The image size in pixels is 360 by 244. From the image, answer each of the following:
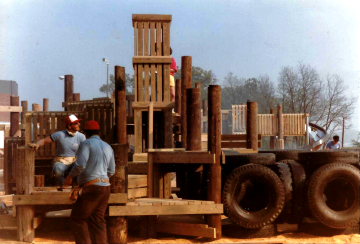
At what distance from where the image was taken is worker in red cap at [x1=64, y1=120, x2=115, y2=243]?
7480mm

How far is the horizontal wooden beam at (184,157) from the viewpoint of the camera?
1013cm

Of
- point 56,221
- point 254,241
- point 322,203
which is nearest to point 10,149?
point 56,221

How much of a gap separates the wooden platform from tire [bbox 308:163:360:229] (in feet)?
6.86

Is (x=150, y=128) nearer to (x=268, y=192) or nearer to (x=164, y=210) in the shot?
(x=164, y=210)

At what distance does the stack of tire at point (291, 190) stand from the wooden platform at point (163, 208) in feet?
2.16

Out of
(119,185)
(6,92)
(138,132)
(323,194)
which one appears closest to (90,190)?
(119,185)

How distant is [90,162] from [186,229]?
3.31 meters

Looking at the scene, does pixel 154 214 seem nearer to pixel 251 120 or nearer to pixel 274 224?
pixel 274 224

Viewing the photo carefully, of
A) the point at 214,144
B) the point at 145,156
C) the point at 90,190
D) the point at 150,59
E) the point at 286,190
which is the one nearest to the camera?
the point at 90,190

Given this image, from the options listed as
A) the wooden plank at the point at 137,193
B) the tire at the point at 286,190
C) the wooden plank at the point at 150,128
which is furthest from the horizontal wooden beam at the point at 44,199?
the tire at the point at 286,190

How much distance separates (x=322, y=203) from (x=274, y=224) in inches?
43.4

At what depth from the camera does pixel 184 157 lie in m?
10.3

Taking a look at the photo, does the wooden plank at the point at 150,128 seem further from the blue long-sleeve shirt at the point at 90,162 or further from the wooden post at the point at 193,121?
the blue long-sleeve shirt at the point at 90,162

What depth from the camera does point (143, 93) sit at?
11961 millimetres
